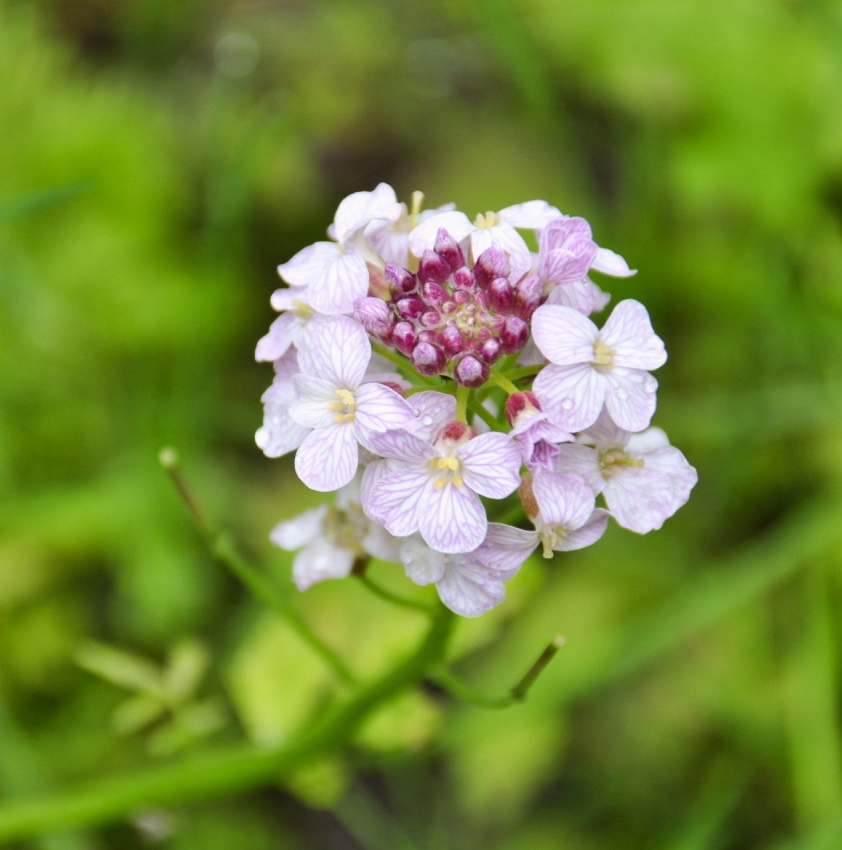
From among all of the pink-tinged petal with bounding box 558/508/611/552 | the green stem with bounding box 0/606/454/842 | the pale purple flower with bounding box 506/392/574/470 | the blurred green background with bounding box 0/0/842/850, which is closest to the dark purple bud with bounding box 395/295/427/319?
the pale purple flower with bounding box 506/392/574/470

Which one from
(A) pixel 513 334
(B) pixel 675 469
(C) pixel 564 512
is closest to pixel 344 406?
(A) pixel 513 334

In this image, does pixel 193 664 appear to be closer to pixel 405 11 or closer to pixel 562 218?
pixel 562 218

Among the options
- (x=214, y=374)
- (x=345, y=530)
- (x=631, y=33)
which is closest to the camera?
(x=345, y=530)

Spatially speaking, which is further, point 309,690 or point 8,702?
point 8,702

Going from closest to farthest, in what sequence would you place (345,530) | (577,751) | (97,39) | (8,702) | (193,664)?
(345,530) < (193,664) < (8,702) < (577,751) < (97,39)

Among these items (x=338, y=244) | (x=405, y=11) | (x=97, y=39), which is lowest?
(x=97, y=39)

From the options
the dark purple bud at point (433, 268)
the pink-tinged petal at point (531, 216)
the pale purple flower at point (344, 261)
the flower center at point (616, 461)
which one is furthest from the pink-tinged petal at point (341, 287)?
the flower center at point (616, 461)

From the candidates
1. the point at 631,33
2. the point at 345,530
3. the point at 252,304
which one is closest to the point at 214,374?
the point at 252,304
